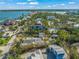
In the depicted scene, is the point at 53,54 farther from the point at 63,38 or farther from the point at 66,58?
the point at 63,38

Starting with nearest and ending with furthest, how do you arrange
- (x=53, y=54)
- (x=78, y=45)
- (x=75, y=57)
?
(x=75, y=57) < (x=53, y=54) < (x=78, y=45)

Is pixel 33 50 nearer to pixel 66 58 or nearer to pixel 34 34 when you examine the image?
pixel 66 58

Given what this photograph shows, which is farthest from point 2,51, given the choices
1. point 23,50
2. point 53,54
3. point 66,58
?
point 66,58

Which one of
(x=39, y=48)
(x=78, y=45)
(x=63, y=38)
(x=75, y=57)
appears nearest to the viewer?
(x=75, y=57)

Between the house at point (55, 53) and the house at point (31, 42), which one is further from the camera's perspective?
the house at point (31, 42)

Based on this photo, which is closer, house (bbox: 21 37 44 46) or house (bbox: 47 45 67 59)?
house (bbox: 47 45 67 59)

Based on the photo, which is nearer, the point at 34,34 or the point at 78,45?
the point at 78,45

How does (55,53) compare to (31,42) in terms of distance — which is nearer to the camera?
(55,53)

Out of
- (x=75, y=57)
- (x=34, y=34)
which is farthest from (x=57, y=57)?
(x=34, y=34)

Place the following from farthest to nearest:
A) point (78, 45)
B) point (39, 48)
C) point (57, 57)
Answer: point (78, 45) < point (39, 48) < point (57, 57)
